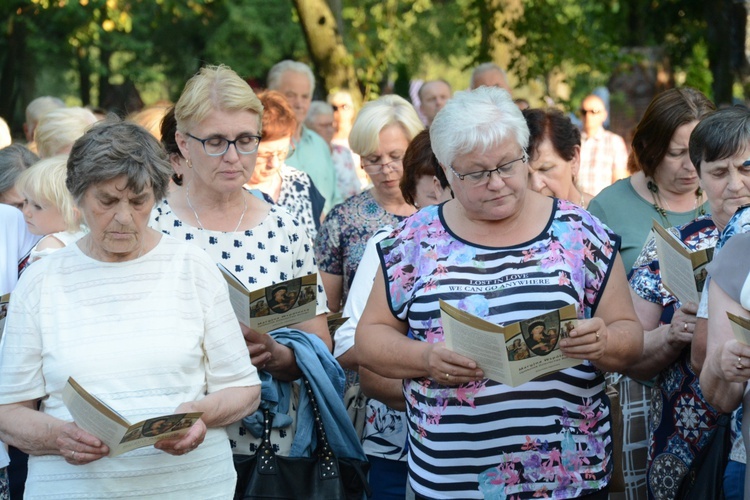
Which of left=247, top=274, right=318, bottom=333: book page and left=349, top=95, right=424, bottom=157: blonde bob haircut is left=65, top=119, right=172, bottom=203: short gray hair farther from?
left=349, top=95, right=424, bottom=157: blonde bob haircut

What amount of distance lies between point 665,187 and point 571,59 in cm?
965

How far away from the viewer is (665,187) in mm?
5418

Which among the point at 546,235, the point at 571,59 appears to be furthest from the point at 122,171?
the point at 571,59

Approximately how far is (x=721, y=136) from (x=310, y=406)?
201 centimetres

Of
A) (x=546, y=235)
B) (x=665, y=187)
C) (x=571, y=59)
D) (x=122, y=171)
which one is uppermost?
(x=122, y=171)

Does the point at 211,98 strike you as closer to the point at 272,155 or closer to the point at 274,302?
the point at 274,302

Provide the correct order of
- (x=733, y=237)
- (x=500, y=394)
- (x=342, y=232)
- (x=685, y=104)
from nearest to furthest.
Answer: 1. (x=733, y=237)
2. (x=500, y=394)
3. (x=685, y=104)
4. (x=342, y=232)

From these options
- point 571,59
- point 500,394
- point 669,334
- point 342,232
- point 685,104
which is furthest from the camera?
point 571,59

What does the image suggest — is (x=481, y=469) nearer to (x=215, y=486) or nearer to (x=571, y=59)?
(x=215, y=486)

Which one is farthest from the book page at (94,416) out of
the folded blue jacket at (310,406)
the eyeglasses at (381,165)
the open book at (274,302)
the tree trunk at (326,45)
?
the tree trunk at (326,45)

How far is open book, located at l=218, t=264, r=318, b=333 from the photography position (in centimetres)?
426

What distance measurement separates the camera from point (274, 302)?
429 centimetres

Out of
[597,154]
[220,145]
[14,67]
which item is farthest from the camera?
[14,67]

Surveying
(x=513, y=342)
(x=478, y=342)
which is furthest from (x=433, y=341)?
(x=513, y=342)
